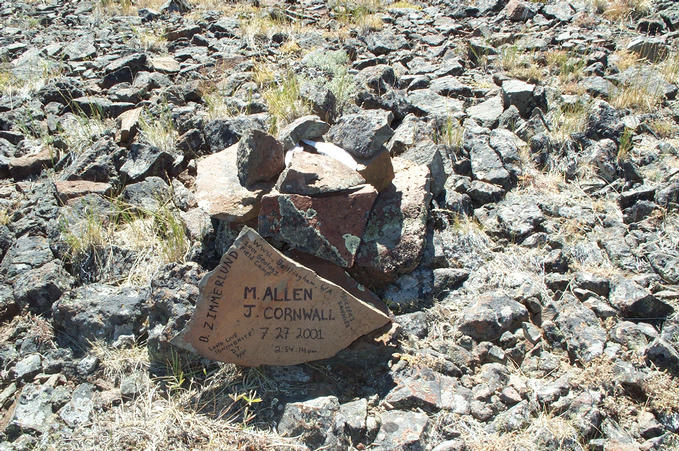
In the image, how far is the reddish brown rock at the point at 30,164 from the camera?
4.65 meters

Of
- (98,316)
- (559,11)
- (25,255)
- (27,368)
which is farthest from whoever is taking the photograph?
(559,11)

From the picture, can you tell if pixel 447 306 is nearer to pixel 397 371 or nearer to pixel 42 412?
pixel 397 371

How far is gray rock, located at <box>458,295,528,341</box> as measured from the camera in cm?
319

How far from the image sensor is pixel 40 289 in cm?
352

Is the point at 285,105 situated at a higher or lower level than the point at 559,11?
lower

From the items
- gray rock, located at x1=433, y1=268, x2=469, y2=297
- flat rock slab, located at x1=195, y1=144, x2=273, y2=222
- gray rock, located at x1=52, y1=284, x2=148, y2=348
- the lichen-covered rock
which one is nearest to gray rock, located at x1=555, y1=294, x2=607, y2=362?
gray rock, located at x1=433, y1=268, x2=469, y2=297

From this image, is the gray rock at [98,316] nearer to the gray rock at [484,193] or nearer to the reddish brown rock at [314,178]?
the reddish brown rock at [314,178]

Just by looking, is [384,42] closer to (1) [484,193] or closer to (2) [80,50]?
(1) [484,193]

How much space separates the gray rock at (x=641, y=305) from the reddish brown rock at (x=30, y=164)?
405cm

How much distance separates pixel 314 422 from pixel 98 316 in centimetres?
138

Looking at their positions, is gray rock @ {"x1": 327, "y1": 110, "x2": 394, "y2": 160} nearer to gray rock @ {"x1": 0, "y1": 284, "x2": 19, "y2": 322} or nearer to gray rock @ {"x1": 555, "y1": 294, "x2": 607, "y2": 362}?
gray rock @ {"x1": 555, "y1": 294, "x2": 607, "y2": 362}

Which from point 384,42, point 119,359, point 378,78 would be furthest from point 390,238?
point 384,42

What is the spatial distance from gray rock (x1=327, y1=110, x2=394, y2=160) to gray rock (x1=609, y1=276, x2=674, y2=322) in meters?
1.57

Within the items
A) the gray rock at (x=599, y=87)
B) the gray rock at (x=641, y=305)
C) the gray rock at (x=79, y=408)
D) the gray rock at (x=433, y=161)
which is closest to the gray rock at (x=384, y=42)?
the gray rock at (x=599, y=87)
